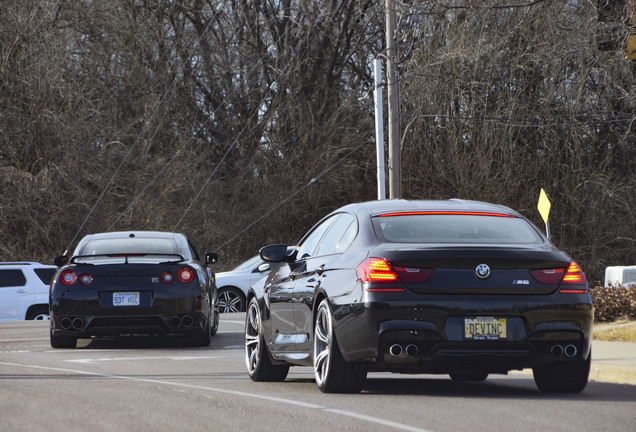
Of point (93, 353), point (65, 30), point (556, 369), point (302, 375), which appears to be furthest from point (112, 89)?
point (556, 369)

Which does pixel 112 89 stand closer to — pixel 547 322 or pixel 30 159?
pixel 30 159

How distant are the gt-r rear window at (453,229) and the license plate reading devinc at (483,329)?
0.75m

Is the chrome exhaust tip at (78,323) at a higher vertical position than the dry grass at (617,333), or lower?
higher

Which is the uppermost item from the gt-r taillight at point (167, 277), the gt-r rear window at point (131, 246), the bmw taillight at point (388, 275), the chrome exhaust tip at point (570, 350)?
the bmw taillight at point (388, 275)

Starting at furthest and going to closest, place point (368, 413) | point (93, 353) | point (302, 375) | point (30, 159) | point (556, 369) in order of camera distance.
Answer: point (30, 159) < point (93, 353) < point (302, 375) < point (556, 369) < point (368, 413)

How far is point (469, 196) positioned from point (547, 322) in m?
27.4

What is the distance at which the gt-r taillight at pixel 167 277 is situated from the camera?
15102 mm

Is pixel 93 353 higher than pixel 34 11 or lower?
lower

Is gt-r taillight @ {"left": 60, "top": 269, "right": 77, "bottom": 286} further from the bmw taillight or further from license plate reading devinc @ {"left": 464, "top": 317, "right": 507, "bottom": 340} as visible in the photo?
license plate reading devinc @ {"left": 464, "top": 317, "right": 507, "bottom": 340}

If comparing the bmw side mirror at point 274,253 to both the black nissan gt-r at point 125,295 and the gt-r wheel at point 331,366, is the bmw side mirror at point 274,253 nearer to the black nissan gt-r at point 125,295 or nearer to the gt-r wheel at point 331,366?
the gt-r wheel at point 331,366

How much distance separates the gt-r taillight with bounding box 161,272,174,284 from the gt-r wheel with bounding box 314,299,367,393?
5939 mm

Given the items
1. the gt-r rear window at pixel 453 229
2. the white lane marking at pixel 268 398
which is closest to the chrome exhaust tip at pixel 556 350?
the gt-r rear window at pixel 453 229

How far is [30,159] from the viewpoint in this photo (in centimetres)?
3356

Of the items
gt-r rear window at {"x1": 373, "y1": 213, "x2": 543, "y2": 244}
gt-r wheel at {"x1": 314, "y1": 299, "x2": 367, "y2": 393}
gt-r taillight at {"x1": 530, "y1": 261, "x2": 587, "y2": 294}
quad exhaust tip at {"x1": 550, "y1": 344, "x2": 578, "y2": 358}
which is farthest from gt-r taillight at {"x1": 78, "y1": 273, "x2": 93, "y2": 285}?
quad exhaust tip at {"x1": 550, "y1": 344, "x2": 578, "y2": 358}
